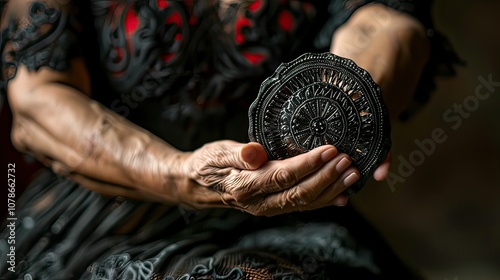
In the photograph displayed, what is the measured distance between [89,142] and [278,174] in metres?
0.24

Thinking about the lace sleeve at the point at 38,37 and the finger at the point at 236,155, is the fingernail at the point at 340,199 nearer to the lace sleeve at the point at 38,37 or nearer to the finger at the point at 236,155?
the finger at the point at 236,155

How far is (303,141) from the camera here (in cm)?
56

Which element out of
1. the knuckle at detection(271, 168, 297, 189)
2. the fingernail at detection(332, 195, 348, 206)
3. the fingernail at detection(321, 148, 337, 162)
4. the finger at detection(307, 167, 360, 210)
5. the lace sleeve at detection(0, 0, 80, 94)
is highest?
the lace sleeve at detection(0, 0, 80, 94)

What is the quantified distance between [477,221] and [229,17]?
1.98 feet

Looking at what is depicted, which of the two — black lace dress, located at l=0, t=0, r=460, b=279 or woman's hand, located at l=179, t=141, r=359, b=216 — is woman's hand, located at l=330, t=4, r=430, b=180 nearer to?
black lace dress, located at l=0, t=0, r=460, b=279

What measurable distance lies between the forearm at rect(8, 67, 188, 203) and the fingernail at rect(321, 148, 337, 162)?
161mm

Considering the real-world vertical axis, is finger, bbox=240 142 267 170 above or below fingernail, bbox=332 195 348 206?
above

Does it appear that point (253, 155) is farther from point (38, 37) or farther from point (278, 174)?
point (38, 37)

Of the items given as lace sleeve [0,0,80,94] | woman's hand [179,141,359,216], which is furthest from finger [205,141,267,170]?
lace sleeve [0,0,80,94]

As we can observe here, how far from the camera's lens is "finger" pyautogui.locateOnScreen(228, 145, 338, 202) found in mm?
529

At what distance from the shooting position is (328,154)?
533 mm

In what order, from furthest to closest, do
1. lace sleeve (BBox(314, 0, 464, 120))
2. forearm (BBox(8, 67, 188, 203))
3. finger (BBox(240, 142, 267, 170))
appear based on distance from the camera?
1. lace sleeve (BBox(314, 0, 464, 120))
2. forearm (BBox(8, 67, 188, 203))
3. finger (BBox(240, 142, 267, 170))

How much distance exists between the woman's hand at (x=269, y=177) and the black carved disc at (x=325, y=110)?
0.02 m

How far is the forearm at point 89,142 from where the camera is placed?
2.09 ft
